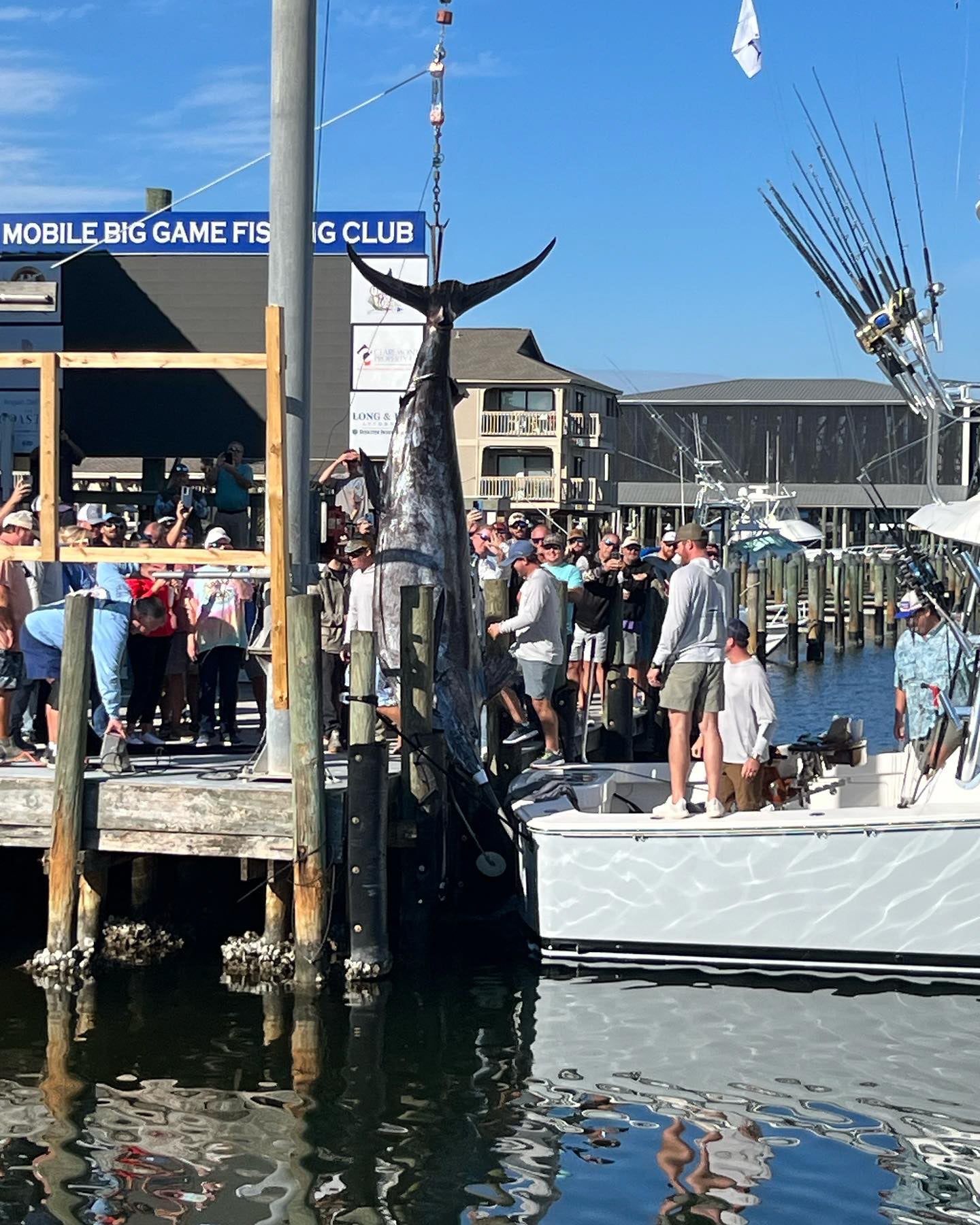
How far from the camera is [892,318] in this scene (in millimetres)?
9641

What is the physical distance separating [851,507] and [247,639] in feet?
215

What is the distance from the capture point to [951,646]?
1048 centimetres

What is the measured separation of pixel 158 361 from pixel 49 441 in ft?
2.51

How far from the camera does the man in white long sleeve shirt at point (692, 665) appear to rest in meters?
9.99

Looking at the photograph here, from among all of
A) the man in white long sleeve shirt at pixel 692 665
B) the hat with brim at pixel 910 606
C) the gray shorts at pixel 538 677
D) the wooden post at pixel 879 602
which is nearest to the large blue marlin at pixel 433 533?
the man in white long sleeve shirt at pixel 692 665

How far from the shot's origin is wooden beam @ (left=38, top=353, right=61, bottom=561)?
9461 mm

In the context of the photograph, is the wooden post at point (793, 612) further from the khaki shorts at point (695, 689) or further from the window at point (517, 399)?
the window at point (517, 399)

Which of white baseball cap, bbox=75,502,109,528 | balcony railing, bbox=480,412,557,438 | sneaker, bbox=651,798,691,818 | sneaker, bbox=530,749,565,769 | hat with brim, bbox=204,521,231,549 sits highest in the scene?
balcony railing, bbox=480,412,557,438

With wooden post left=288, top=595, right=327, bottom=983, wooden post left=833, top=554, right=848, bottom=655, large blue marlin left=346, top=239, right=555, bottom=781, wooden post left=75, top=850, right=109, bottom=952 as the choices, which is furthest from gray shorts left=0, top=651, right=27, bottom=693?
wooden post left=833, top=554, right=848, bottom=655

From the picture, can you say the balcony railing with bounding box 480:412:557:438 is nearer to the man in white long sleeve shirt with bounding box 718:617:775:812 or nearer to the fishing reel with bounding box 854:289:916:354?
the man in white long sleeve shirt with bounding box 718:617:775:812

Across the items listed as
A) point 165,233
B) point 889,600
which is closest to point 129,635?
point 165,233

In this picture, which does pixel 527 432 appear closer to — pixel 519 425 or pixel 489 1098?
pixel 519 425

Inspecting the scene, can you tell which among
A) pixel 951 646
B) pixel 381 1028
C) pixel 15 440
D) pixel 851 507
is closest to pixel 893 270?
pixel 951 646

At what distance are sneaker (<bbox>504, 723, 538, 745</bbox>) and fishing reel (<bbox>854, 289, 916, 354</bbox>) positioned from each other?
3.84 meters
